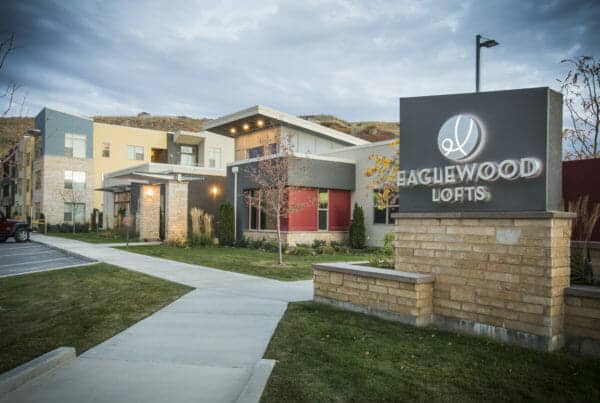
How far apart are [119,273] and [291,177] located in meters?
9.80

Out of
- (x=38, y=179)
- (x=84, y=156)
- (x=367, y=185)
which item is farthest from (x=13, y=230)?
(x=367, y=185)

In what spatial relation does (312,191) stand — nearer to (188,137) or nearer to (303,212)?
(303,212)

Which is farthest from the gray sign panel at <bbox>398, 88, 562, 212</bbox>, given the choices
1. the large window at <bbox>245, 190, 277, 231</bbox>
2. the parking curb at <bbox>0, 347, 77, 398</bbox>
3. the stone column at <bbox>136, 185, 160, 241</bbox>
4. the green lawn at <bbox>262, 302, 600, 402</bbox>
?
the stone column at <bbox>136, 185, 160, 241</bbox>

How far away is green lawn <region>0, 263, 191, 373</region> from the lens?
17.1 feet

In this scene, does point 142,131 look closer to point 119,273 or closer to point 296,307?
point 119,273

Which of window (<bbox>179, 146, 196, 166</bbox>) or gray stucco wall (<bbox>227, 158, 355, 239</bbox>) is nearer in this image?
gray stucco wall (<bbox>227, 158, 355, 239</bbox>)

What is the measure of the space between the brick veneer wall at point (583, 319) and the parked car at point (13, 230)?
87.2 ft

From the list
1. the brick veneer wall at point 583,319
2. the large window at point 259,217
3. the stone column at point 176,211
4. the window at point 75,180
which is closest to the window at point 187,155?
the window at point 75,180

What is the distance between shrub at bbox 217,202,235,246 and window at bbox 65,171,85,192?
24.5 metres

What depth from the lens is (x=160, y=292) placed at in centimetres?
841

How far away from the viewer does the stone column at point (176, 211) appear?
890 inches

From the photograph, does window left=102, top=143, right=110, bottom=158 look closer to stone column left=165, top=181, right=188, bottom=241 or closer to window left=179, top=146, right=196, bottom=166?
window left=179, top=146, right=196, bottom=166

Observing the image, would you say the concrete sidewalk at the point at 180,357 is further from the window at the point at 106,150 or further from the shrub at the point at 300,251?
the window at the point at 106,150

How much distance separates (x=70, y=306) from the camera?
7.23 metres
